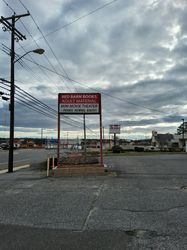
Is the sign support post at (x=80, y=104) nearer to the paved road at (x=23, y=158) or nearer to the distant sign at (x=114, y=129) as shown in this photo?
the paved road at (x=23, y=158)

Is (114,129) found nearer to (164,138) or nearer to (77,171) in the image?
(164,138)

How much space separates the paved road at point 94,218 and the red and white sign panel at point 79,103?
817 centimetres

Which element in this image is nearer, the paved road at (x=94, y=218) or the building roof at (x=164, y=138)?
the paved road at (x=94, y=218)

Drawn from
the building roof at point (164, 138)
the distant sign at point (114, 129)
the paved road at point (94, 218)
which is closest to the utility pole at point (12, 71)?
the paved road at point (94, 218)

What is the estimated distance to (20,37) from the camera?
80.8ft

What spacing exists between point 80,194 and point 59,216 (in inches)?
126

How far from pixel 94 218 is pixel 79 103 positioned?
12905mm

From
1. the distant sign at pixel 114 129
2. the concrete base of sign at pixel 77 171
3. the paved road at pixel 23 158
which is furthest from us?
the distant sign at pixel 114 129

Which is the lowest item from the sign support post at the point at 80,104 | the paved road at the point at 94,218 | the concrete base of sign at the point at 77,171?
the paved road at the point at 94,218

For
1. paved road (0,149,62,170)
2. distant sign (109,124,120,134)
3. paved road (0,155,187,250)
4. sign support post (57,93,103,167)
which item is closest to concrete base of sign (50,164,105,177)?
sign support post (57,93,103,167)

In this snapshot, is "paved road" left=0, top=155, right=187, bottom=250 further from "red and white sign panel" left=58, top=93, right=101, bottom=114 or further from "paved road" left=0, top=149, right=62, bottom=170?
"paved road" left=0, top=149, right=62, bottom=170

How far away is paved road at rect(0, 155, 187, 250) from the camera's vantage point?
5984 mm

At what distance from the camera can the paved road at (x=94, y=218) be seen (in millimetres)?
5984

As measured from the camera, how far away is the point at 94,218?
7.83 metres
